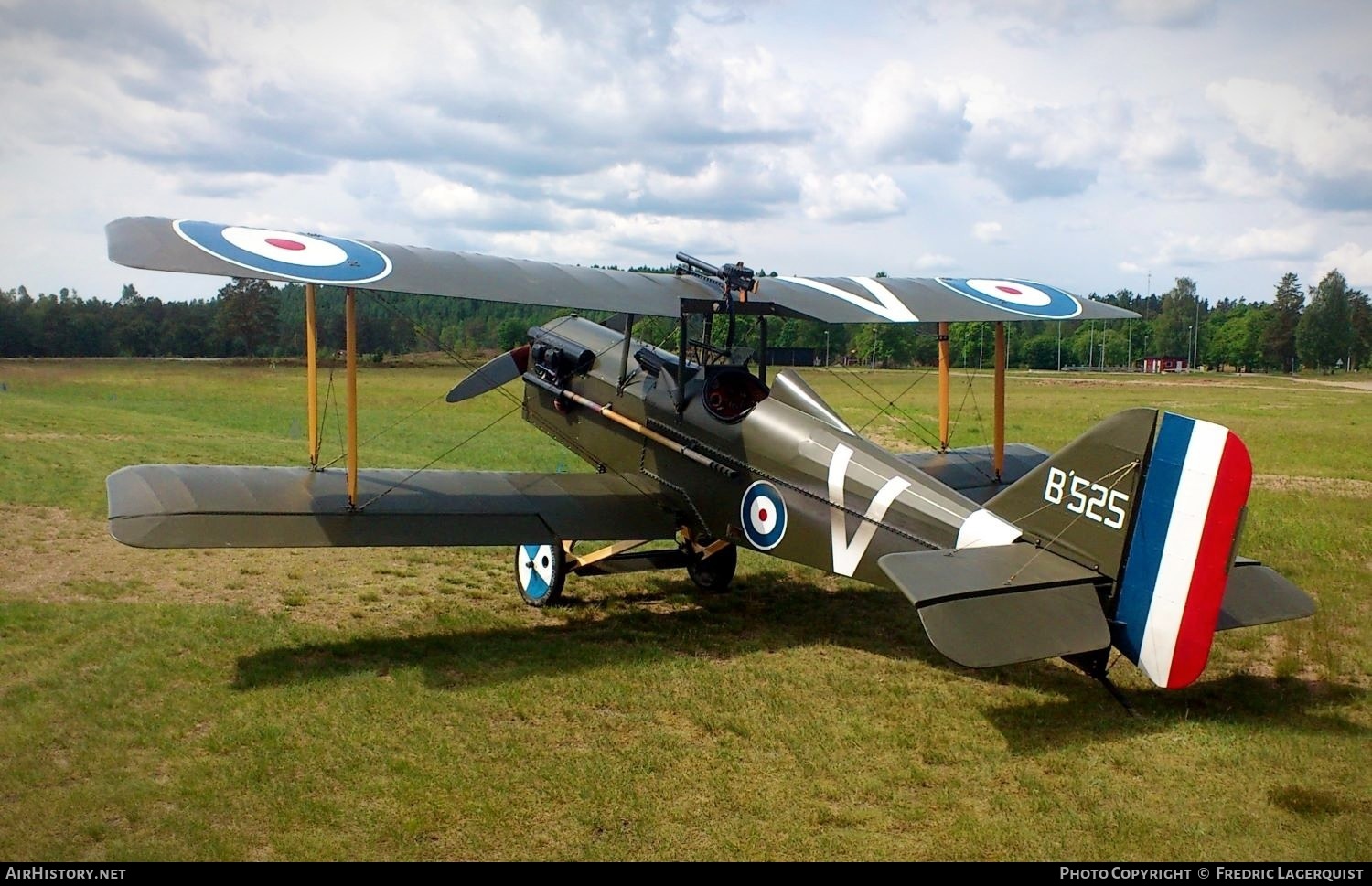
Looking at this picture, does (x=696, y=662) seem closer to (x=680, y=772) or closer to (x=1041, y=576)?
(x=680, y=772)

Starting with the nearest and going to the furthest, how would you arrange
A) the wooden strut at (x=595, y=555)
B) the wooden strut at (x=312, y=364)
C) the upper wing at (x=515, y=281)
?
the upper wing at (x=515, y=281) → the wooden strut at (x=312, y=364) → the wooden strut at (x=595, y=555)

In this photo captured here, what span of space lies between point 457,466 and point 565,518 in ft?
26.5

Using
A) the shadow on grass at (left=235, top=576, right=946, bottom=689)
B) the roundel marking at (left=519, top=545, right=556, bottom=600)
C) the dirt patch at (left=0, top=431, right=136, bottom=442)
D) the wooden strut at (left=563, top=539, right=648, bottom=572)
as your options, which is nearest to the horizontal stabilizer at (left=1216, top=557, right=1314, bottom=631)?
the shadow on grass at (left=235, top=576, right=946, bottom=689)

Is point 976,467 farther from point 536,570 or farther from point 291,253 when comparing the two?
point 291,253

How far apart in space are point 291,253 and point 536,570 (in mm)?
2927

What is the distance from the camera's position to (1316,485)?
13375mm

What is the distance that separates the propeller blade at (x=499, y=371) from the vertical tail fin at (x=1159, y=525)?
5.20m

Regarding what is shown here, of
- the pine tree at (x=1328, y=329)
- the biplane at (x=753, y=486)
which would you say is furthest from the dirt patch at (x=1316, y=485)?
the pine tree at (x=1328, y=329)

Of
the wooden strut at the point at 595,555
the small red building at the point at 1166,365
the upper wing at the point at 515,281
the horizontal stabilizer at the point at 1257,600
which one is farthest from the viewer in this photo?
the small red building at the point at 1166,365

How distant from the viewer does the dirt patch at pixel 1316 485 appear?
41.8 ft

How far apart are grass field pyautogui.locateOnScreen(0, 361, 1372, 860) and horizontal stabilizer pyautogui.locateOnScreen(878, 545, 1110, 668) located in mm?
569

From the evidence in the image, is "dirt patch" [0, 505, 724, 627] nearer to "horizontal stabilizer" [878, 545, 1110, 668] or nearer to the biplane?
the biplane

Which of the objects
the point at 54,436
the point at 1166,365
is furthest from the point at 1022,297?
the point at 1166,365

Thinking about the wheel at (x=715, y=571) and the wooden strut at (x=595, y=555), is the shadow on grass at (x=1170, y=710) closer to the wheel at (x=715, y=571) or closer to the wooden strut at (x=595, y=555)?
the wheel at (x=715, y=571)
